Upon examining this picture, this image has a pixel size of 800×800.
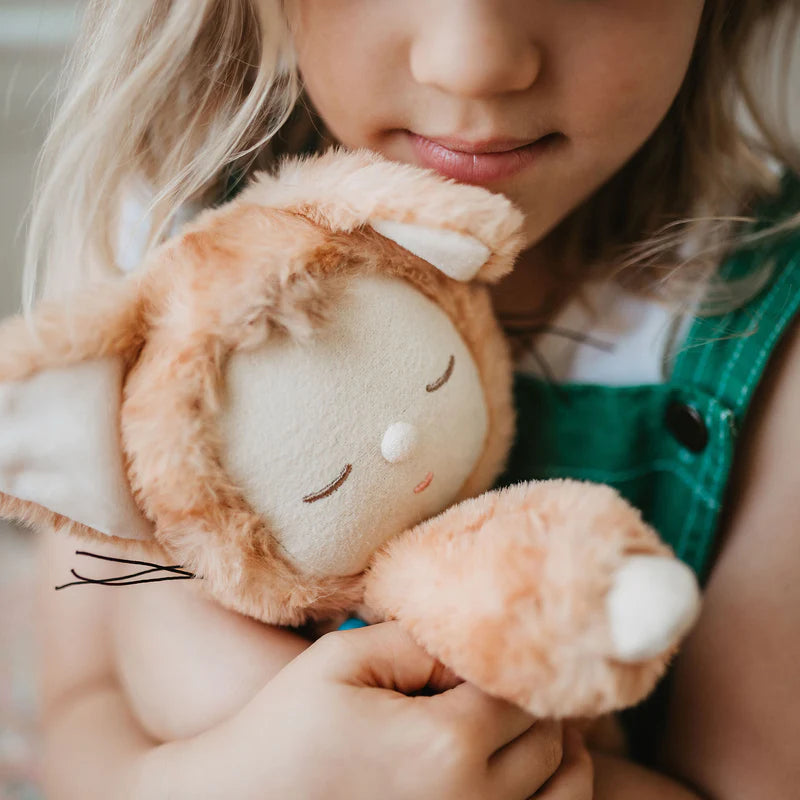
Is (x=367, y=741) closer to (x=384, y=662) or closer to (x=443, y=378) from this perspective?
(x=384, y=662)

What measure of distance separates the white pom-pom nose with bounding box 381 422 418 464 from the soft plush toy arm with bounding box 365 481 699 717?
0.04m

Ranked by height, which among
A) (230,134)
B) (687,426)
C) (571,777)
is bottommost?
(571,777)

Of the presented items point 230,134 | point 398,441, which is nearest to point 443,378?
point 398,441

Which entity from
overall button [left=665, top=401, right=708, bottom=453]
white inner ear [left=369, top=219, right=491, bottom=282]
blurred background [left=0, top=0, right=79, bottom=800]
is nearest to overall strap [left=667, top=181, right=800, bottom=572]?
overall button [left=665, top=401, right=708, bottom=453]

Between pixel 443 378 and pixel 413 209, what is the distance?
0.08 m

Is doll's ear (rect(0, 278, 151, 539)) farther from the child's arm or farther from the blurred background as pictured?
the blurred background

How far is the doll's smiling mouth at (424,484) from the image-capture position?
371 mm

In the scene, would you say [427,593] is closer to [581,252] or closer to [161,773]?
[161,773]

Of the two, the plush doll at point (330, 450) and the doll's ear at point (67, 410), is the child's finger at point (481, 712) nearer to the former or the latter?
the plush doll at point (330, 450)

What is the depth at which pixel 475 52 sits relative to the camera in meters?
0.40

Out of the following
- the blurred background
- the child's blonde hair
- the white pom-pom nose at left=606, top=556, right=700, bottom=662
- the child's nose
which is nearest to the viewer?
the white pom-pom nose at left=606, top=556, right=700, bottom=662

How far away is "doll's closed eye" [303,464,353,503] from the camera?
35cm

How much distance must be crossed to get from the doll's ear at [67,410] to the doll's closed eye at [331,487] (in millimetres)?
80

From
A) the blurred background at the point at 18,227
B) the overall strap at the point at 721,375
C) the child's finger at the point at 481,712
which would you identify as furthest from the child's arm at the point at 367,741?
the blurred background at the point at 18,227
